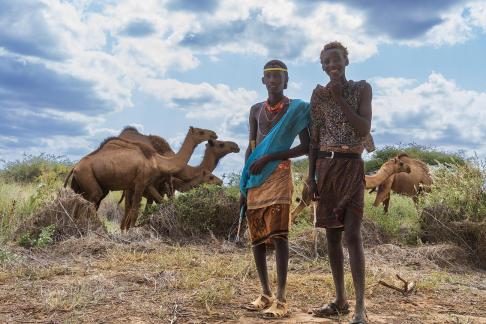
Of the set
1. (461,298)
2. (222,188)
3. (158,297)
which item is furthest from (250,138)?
(222,188)

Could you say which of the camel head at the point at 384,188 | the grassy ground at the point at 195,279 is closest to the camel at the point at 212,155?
the grassy ground at the point at 195,279

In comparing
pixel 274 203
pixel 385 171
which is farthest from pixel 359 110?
pixel 385 171

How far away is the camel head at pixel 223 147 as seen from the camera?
13695mm

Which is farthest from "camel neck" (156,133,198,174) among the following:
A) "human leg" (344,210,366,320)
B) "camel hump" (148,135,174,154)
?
"human leg" (344,210,366,320)

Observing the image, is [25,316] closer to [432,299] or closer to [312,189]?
[312,189]

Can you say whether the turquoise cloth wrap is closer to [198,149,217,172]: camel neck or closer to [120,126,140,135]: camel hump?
[198,149,217,172]: camel neck

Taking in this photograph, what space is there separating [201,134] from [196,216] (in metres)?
3.37

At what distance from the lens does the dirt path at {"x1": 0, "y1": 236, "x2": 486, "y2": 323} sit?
5.25 metres

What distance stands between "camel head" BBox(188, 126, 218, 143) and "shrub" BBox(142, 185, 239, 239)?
265cm

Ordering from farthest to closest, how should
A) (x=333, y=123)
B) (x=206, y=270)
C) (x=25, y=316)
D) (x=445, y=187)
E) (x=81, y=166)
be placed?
(x=81, y=166) → (x=445, y=187) → (x=206, y=270) → (x=25, y=316) → (x=333, y=123)

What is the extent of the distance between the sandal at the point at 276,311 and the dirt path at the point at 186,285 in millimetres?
109

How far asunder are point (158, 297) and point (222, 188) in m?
5.71

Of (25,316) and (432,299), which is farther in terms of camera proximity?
(432,299)

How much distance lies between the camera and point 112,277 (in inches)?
263
